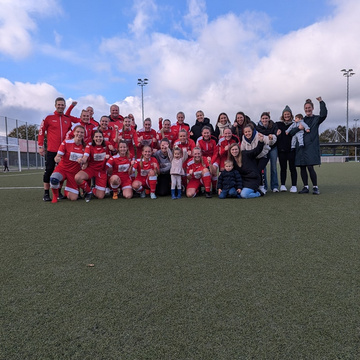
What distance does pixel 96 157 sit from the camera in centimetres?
582

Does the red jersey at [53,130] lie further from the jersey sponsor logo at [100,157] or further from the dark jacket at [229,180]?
the dark jacket at [229,180]

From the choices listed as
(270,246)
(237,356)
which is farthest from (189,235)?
(237,356)

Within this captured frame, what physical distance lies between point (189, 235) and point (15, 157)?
1072 inches

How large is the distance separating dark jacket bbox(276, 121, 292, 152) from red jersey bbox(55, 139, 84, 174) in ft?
13.7

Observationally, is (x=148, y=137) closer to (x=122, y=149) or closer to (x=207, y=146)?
A: (x=122, y=149)

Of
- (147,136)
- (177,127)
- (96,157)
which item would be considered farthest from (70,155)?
(177,127)

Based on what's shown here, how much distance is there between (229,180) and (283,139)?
5.72 ft

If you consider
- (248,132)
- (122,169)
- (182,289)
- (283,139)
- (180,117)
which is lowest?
(182,289)

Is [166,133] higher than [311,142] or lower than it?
higher

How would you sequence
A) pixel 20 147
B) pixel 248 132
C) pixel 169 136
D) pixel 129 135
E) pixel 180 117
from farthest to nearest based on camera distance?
1. pixel 20 147
2. pixel 180 117
3. pixel 169 136
4. pixel 129 135
5. pixel 248 132

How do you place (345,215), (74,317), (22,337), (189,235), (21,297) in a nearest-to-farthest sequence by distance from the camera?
1. (22,337)
2. (74,317)
3. (21,297)
4. (189,235)
5. (345,215)

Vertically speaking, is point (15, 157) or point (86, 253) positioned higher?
point (15, 157)

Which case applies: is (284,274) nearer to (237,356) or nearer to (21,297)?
(237,356)

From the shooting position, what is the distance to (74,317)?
1579 mm
